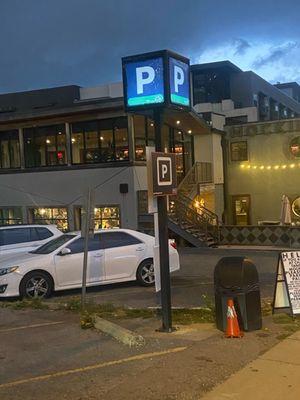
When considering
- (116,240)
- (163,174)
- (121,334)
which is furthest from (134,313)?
(116,240)

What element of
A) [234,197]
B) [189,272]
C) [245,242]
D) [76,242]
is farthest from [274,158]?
[76,242]

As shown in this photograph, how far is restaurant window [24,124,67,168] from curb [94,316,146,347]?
1936cm

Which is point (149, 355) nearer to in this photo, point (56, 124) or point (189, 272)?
point (189, 272)

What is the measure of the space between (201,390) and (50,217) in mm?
22734

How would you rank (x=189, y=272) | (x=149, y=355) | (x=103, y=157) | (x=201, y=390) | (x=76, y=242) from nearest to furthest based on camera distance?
(x=201, y=390)
(x=149, y=355)
(x=76, y=242)
(x=189, y=272)
(x=103, y=157)

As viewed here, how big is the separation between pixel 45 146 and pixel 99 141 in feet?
10.6

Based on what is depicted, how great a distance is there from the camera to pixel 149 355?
689 cm

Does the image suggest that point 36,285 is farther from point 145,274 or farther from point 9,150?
point 9,150

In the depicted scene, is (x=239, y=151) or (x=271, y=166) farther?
(x=239, y=151)

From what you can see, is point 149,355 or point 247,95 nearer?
point 149,355

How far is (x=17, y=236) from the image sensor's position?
16.0 meters

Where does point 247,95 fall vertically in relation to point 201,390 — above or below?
above

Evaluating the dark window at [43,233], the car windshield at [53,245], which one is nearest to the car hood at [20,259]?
the car windshield at [53,245]

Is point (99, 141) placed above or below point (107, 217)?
above
